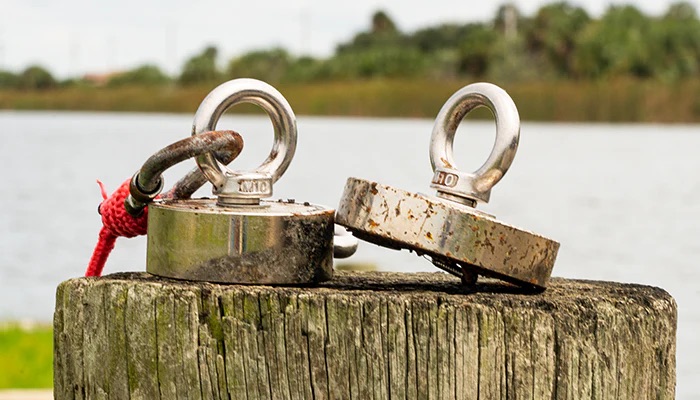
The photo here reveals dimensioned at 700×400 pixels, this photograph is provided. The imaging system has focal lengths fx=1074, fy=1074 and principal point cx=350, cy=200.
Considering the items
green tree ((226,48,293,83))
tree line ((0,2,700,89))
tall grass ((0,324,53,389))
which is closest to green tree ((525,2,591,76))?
tree line ((0,2,700,89))

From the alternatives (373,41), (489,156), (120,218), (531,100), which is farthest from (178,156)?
(373,41)

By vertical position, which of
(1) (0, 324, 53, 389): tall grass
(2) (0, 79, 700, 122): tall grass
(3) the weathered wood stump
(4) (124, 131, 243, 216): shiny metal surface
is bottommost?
(1) (0, 324, 53, 389): tall grass

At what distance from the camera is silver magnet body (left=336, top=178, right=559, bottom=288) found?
189 cm

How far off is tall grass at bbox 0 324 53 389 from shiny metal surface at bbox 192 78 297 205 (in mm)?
4010

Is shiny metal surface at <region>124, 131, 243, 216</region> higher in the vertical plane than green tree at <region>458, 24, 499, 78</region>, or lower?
lower

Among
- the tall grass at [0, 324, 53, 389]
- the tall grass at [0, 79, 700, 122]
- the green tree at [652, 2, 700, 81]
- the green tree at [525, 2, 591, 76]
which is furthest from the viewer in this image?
the green tree at [525, 2, 591, 76]

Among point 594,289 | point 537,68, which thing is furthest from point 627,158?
point 594,289

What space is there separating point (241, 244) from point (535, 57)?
38744mm

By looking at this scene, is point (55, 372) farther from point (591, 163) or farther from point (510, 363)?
point (591, 163)

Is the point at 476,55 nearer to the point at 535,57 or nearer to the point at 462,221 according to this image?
the point at 535,57

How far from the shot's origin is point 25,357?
6.28 meters

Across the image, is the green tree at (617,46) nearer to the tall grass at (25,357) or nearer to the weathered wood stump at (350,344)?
the tall grass at (25,357)

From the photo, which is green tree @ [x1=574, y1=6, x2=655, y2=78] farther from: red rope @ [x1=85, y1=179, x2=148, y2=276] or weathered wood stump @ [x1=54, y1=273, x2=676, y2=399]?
weathered wood stump @ [x1=54, y1=273, x2=676, y2=399]

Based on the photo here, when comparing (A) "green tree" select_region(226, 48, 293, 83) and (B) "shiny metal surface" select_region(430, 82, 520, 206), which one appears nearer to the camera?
(B) "shiny metal surface" select_region(430, 82, 520, 206)
